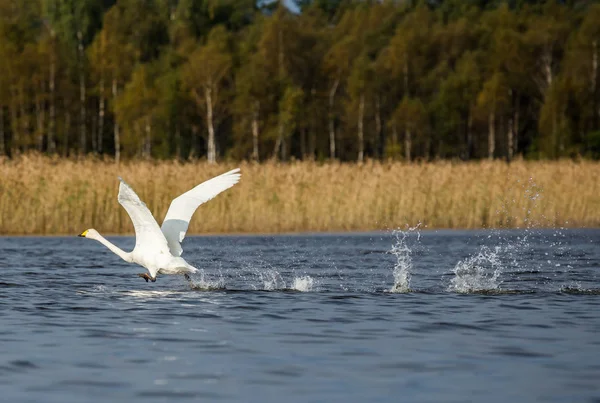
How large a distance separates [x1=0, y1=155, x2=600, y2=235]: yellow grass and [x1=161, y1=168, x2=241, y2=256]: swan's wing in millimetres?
10160

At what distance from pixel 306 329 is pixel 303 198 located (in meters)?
14.7

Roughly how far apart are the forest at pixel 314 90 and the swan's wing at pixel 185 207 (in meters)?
45.7

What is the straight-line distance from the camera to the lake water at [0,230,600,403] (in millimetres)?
7648

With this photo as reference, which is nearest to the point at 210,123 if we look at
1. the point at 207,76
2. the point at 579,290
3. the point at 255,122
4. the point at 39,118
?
the point at 255,122

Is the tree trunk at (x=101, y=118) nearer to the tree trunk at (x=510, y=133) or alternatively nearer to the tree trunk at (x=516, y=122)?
the tree trunk at (x=510, y=133)

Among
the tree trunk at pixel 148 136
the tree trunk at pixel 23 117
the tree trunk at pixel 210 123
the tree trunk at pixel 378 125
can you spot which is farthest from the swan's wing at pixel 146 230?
the tree trunk at pixel 23 117

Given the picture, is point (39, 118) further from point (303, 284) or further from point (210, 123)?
point (303, 284)

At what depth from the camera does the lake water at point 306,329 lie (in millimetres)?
7648

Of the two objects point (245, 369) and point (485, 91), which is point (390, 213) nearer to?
point (245, 369)

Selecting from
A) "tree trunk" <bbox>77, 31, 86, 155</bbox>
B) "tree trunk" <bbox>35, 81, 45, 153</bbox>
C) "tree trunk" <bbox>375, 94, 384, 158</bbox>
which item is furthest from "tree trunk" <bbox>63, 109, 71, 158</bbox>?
"tree trunk" <bbox>375, 94, 384, 158</bbox>

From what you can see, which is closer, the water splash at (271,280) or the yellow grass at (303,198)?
the water splash at (271,280)

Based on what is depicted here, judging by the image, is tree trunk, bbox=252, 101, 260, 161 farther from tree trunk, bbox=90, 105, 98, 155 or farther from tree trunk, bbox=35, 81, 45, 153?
tree trunk, bbox=35, 81, 45, 153

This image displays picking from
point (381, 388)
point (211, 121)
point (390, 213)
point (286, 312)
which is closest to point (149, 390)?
point (381, 388)

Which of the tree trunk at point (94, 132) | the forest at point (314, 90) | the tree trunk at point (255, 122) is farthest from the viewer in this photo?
the tree trunk at point (94, 132)
